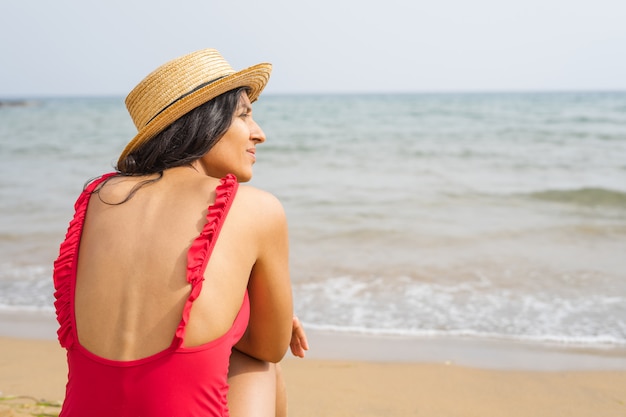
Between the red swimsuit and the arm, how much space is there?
13 cm

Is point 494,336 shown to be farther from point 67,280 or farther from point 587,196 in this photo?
point 587,196

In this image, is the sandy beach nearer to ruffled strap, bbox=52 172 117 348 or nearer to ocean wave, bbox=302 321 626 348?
ocean wave, bbox=302 321 626 348

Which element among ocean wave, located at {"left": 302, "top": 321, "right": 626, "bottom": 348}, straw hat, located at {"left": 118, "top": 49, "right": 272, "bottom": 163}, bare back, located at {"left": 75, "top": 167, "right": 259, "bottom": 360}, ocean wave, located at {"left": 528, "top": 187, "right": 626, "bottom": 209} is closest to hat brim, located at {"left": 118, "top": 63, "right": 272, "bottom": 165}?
straw hat, located at {"left": 118, "top": 49, "right": 272, "bottom": 163}

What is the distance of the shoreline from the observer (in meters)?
3.85

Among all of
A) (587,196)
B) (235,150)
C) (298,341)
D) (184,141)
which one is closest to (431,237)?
(587,196)

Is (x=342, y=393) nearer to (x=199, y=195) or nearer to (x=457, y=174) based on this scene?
(x=199, y=195)

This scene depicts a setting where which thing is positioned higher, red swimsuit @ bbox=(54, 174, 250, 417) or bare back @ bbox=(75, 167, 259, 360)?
bare back @ bbox=(75, 167, 259, 360)

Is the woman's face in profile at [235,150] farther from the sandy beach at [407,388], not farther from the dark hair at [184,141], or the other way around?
the sandy beach at [407,388]

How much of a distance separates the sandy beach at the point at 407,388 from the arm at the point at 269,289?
1.22 metres

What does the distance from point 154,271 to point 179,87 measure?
0.69 m

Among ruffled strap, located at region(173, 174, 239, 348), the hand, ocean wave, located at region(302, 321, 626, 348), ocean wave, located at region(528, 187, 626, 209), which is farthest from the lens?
ocean wave, located at region(528, 187, 626, 209)

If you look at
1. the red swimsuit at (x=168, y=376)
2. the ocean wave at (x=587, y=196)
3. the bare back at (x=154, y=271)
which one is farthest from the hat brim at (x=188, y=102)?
the ocean wave at (x=587, y=196)

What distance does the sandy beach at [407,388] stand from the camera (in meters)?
3.23

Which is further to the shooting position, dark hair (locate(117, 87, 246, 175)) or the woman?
dark hair (locate(117, 87, 246, 175))
